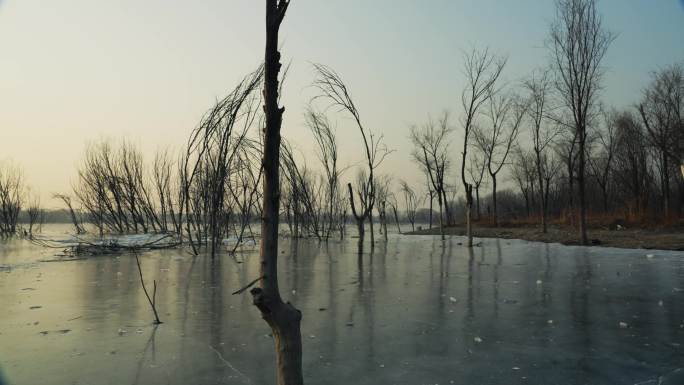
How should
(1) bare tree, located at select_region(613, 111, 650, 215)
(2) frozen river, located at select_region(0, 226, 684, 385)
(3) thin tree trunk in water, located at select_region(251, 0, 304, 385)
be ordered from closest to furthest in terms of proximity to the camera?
1. (3) thin tree trunk in water, located at select_region(251, 0, 304, 385)
2. (2) frozen river, located at select_region(0, 226, 684, 385)
3. (1) bare tree, located at select_region(613, 111, 650, 215)

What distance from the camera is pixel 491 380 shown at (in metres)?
2.57

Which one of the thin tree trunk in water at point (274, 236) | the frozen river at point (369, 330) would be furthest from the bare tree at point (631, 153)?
the thin tree trunk in water at point (274, 236)

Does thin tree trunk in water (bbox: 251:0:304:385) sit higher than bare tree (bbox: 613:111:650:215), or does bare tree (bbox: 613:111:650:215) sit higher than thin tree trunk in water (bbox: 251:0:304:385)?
bare tree (bbox: 613:111:650:215)

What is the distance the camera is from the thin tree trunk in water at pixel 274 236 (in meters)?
1.64

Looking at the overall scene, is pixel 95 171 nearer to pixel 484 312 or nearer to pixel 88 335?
pixel 88 335

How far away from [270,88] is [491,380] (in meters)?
2.12

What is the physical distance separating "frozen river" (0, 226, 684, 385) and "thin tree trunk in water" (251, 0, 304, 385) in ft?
3.31

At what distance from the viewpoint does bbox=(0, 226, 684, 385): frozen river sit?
8.89 feet

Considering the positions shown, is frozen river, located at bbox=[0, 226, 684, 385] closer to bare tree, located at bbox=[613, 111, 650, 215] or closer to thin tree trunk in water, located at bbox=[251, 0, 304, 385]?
thin tree trunk in water, located at bbox=[251, 0, 304, 385]

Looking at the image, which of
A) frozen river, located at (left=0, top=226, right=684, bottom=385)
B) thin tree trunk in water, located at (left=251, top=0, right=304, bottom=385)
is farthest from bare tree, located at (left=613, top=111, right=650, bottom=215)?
thin tree trunk in water, located at (left=251, top=0, right=304, bottom=385)

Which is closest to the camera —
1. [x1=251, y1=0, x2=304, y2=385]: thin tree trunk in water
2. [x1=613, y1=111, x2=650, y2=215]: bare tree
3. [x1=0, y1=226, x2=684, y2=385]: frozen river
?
[x1=251, y1=0, x2=304, y2=385]: thin tree trunk in water

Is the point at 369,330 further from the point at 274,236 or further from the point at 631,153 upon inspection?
the point at 631,153

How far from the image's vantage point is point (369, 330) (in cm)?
374

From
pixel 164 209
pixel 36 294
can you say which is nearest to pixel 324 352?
pixel 36 294
